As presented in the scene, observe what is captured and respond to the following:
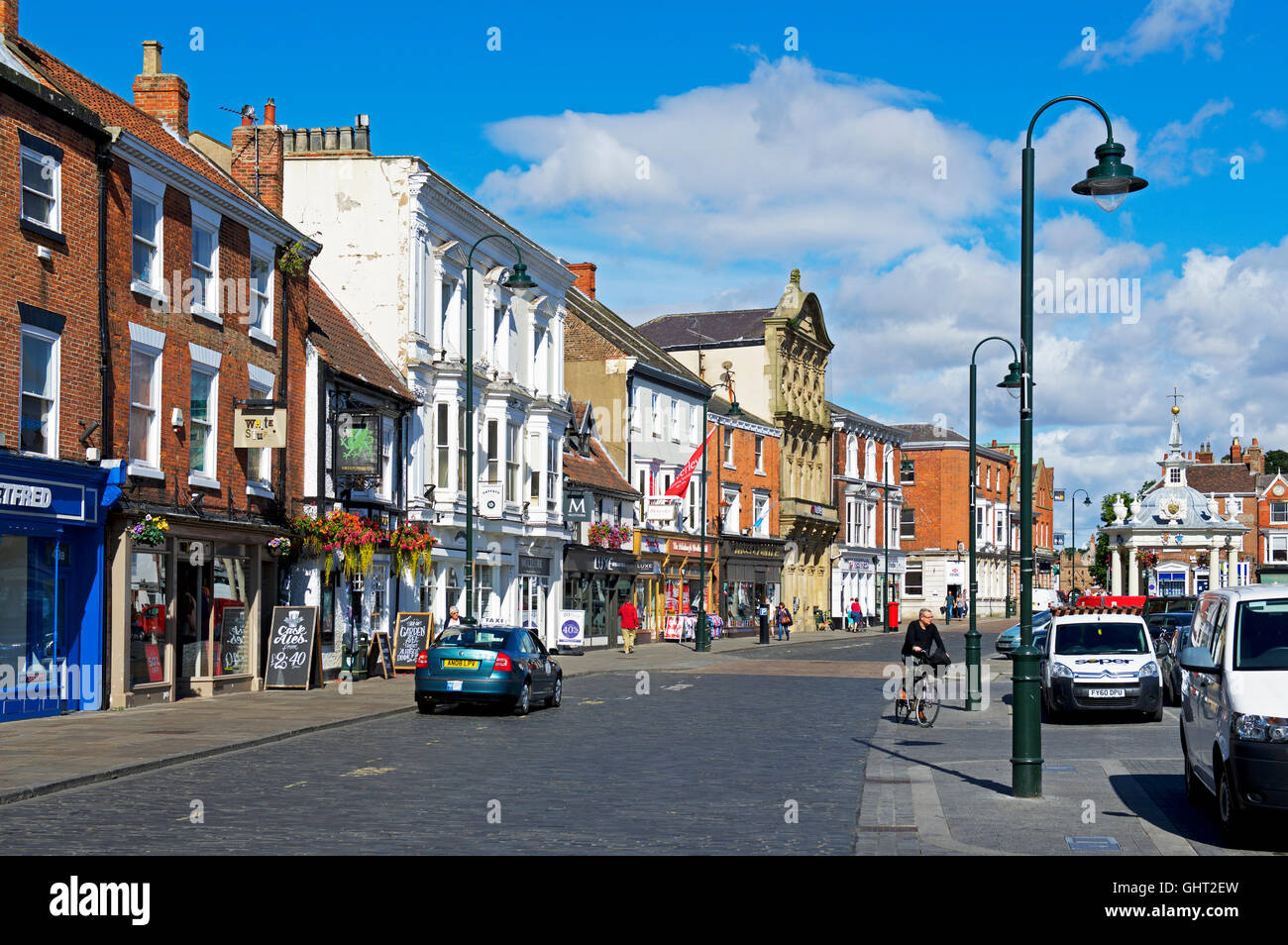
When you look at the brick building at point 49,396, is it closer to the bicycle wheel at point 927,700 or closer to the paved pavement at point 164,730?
the paved pavement at point 164,730

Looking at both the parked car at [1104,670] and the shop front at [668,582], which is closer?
the parked car at [1104,670]

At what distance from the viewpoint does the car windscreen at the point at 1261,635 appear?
11.8 m

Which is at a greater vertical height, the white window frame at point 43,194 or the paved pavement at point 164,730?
the white window frame at point 43,194

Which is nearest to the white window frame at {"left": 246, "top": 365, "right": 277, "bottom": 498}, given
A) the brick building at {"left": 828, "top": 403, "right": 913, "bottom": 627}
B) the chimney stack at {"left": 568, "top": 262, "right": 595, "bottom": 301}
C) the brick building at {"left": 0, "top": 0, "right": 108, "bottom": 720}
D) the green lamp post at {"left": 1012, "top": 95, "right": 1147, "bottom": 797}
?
the brick building at {"left": 0, "top": 0, "right": 108, "bottom": 720}

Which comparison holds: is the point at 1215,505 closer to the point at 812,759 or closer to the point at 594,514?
the point at 594,514

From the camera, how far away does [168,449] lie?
25344 millimetres

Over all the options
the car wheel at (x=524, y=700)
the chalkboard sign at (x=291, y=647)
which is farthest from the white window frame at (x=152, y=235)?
the car wheel at (x=524, y=700)

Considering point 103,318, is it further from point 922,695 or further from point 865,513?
point 865,513

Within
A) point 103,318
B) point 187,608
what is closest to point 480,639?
point 187,608

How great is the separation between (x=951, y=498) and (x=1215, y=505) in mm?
44383

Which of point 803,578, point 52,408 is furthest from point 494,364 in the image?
point 803,578

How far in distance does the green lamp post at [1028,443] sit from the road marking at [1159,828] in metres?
1.04

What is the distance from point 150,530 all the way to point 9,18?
853 centimetres

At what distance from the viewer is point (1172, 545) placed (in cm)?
8862
